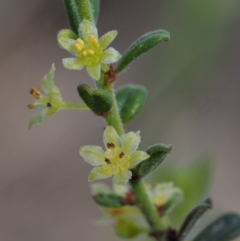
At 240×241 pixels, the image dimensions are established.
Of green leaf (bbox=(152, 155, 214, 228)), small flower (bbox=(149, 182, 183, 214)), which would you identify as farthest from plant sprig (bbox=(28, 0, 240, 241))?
green leaf (bbox=(152, 155, 214, 228))

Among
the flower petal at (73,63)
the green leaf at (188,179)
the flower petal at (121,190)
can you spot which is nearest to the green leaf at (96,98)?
the flower petal at (73,63)

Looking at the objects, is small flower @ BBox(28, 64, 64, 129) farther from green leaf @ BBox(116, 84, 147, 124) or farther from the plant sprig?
green leaf @ BBox(116, 84, 147, 124)

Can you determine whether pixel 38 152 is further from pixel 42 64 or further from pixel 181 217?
pixel 181 217

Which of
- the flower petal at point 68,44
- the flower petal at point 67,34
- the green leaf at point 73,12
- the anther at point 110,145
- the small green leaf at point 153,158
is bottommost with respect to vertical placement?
the small green leaf at point 153,158

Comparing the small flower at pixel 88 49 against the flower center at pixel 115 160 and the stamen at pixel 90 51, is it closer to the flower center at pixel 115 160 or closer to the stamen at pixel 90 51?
the stamen at pixel 90 51

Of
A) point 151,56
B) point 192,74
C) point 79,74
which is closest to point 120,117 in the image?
point 192,74

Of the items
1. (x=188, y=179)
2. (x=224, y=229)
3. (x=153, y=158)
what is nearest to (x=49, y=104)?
(x=153, y=158)
